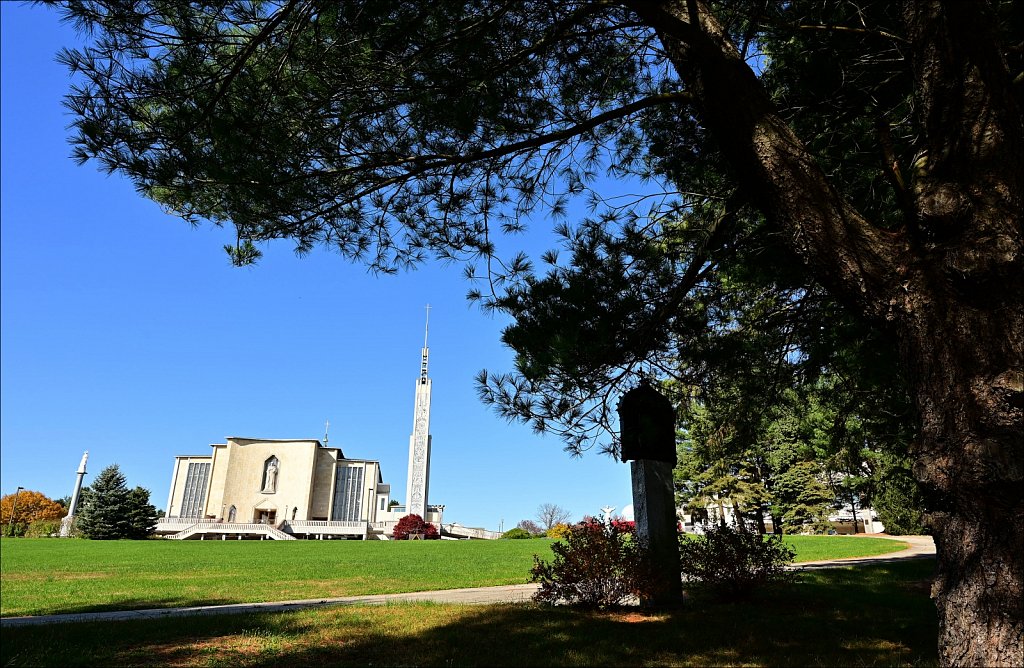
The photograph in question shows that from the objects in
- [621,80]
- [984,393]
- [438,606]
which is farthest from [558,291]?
[438,606]

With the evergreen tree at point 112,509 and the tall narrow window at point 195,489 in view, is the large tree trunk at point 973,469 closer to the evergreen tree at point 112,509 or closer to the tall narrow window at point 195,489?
the evergreen tree at point 112,509

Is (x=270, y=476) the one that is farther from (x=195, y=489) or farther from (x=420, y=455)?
(x=420, y=455)

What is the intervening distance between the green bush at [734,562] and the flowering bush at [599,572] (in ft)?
3.15

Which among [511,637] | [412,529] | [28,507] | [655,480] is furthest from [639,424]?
[28,507]

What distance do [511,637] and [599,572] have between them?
1.68m

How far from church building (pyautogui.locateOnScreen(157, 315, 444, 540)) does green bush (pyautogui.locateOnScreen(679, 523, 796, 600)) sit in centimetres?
3908

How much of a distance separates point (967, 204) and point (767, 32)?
273cm

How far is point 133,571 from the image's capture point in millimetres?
12695

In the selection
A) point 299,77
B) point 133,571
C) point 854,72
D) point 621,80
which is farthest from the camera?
point 133,571

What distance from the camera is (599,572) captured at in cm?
636

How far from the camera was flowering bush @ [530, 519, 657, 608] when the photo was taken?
20.7ft

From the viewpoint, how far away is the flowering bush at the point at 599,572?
249 inches

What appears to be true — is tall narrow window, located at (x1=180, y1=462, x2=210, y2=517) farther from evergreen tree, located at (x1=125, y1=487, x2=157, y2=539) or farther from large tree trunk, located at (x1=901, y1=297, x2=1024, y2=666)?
large tree trunk, located at (x1=901, y1=297, x2=1024, y2=666)

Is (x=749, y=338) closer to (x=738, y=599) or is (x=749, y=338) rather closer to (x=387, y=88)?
(x=738, y=599)
